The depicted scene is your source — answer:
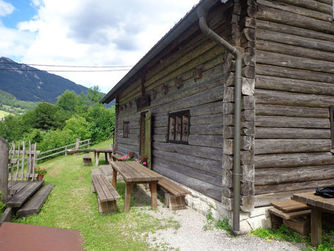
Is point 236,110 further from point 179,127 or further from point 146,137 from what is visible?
point 146,137

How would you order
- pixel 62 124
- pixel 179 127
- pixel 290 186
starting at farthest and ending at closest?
pixel 62 124 → pixel 179 127 → pixel 290 186

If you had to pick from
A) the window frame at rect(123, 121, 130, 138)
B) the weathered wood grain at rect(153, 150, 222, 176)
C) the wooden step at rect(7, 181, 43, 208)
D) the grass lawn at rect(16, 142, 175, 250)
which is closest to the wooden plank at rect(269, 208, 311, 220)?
the weathered wood grain at rect(153, 150, 222, 176)

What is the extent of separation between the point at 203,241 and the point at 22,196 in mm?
3979

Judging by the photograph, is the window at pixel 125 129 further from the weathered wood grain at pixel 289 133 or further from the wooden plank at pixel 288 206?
the wooden plank at pixel 288 206

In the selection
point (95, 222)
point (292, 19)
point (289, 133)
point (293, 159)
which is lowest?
point (95, 222)

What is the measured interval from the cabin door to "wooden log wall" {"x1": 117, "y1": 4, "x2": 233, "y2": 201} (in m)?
0.14

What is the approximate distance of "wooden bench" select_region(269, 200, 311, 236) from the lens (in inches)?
138

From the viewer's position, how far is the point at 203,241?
3459 millimetres

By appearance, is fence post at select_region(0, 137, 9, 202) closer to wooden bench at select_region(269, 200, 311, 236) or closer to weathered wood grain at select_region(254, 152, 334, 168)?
weathered wood grain at select_region(254, 152, 334, 168)

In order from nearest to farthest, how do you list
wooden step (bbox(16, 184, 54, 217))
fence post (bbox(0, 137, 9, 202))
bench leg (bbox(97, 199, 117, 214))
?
1. fence post (bbox(0, 137, 9, 202))
2. wooden step (bbox(16, 184, 54, 217))
3. bench leg (bbox(97, 199, 117, 214))

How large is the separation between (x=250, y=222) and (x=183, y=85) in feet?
11.0

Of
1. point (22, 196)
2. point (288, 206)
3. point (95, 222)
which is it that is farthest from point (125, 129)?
point (288, 206)

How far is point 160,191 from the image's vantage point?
20.1 feet

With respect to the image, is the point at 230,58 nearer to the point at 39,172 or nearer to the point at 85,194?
the point at 85,194
